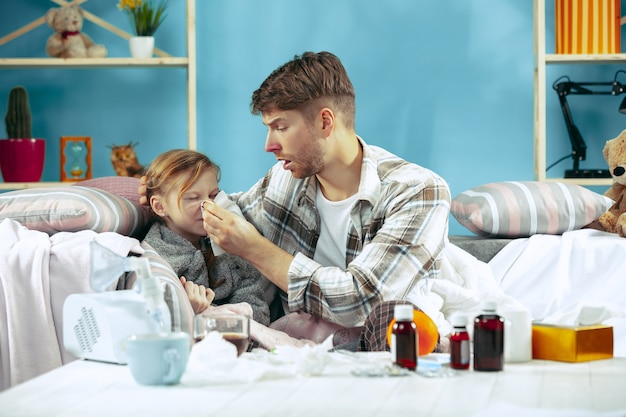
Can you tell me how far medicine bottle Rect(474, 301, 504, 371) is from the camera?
150 centimetres

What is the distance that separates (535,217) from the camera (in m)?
2.84

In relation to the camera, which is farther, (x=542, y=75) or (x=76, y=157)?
(x=76, y=157)

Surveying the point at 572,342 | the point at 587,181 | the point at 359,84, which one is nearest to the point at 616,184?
the point at 587,181

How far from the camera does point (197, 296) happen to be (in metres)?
2.22

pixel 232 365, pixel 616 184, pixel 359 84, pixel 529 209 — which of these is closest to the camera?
pixel 232 365

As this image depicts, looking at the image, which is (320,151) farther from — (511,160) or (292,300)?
(511,160)

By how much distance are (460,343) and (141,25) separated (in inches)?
86.8

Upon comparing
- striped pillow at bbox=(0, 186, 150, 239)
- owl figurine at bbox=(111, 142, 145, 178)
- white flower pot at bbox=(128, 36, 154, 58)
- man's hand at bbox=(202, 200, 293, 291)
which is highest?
white flower pot at bbox=(128, 36, 154, 58)

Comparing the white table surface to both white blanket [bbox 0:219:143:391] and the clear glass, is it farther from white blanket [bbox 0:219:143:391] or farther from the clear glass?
white blanket [bbox 0:219:143:391]

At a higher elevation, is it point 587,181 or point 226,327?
point 587,181

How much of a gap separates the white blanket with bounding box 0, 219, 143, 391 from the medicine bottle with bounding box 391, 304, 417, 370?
853 millimetres

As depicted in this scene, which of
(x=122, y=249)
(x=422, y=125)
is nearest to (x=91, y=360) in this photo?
(x=122, y=249)

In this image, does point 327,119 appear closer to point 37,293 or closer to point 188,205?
point 188,205

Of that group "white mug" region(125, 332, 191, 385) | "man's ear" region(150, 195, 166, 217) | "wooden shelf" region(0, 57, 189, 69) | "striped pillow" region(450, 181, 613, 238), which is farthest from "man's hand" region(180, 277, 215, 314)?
"wooden shelf" region(0, 57, 189, 69)
